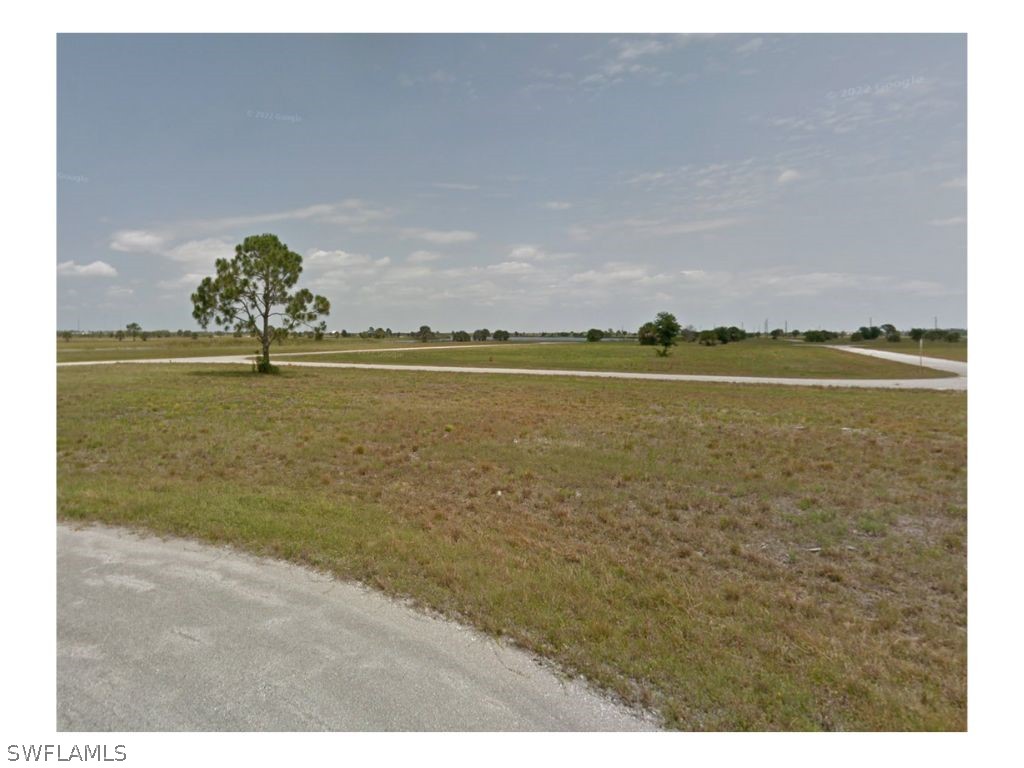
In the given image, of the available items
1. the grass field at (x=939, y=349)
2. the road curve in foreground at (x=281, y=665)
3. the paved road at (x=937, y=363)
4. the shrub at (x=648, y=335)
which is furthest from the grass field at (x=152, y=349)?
the grass field at (x=939, y=349)

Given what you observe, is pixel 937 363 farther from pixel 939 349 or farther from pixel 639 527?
pixel 639 527

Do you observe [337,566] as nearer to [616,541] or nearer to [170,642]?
[170,642]

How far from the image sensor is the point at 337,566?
407cm

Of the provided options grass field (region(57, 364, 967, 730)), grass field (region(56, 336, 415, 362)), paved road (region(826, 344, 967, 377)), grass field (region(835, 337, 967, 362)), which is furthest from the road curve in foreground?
grass field (region(835, 337, 967, 362))

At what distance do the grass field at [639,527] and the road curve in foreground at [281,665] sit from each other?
0.91ft

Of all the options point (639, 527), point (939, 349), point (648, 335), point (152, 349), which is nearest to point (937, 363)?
point (939, 349)

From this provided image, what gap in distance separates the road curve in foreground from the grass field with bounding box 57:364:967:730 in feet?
0.91

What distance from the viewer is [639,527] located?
17.3 ft

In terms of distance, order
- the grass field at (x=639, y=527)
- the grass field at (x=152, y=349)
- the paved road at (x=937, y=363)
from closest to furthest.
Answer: the grass field at (x=639, y=527), the paved road at (x=937, y=363), the grass field at (x=152, y=349)

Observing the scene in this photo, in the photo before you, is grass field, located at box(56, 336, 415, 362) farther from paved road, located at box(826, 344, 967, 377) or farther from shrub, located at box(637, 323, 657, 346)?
paved road, located at box(826, 344, 967, 377)

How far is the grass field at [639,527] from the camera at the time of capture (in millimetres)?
2857

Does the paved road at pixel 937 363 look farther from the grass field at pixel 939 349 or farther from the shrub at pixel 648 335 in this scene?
the shrub at pixel 648 335

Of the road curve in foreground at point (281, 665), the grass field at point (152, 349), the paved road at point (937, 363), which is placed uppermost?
the grass field at point (152, 349)

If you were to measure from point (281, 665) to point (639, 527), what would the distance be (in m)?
3.78
